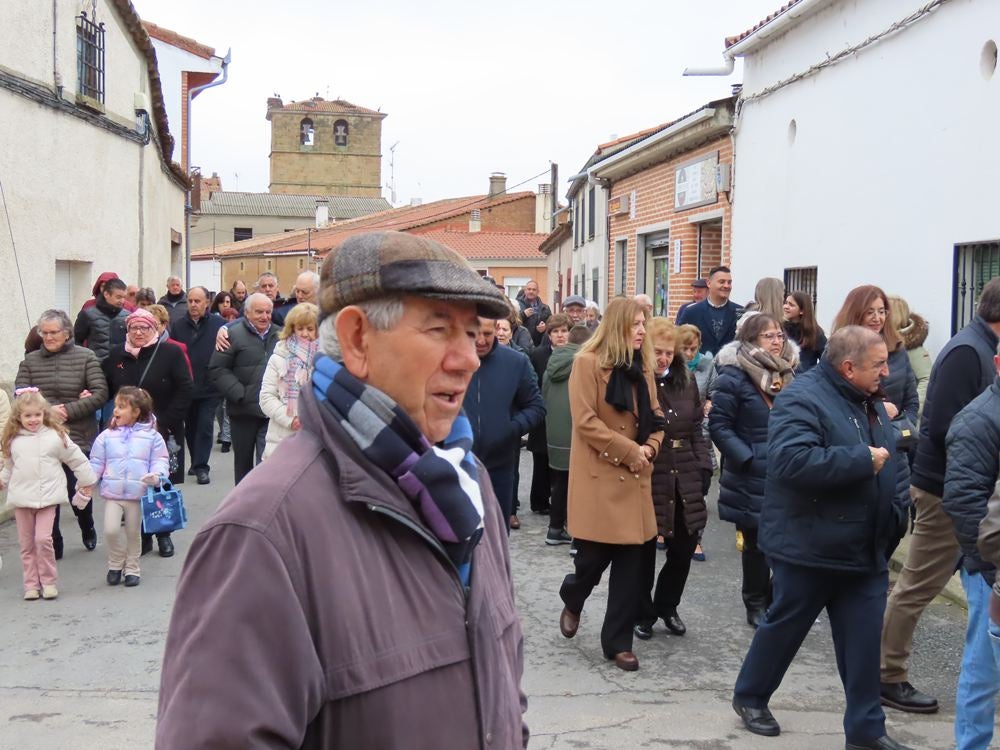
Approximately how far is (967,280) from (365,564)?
6826mm

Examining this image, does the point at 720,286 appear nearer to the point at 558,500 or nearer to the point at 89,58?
the point at 558,500

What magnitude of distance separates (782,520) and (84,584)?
4714 mm

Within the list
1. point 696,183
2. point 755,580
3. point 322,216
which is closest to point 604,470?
point 755,580

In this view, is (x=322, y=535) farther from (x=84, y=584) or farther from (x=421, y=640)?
(x=84, y=584)

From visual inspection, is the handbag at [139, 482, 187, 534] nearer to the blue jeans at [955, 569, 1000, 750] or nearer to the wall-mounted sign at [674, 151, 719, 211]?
the blue jeans at [955, 569, 1000, 750]

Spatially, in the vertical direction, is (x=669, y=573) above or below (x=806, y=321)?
below

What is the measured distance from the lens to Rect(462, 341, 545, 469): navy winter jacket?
6.48 m

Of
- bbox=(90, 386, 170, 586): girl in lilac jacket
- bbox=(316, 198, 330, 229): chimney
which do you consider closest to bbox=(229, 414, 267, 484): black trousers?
bbox=(90, 386, 170, 586): girl in lilac jacket

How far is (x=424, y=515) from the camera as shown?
1815mm

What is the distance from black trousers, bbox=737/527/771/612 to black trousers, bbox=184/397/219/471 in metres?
6.17

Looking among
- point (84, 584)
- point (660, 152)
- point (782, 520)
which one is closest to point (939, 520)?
point (782, 520)

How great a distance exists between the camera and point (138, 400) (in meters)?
7.32

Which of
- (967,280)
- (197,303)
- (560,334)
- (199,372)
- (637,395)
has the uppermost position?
(967,280)

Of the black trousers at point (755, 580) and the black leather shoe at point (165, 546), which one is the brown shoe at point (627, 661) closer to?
the black trousers at point (755, 580)
